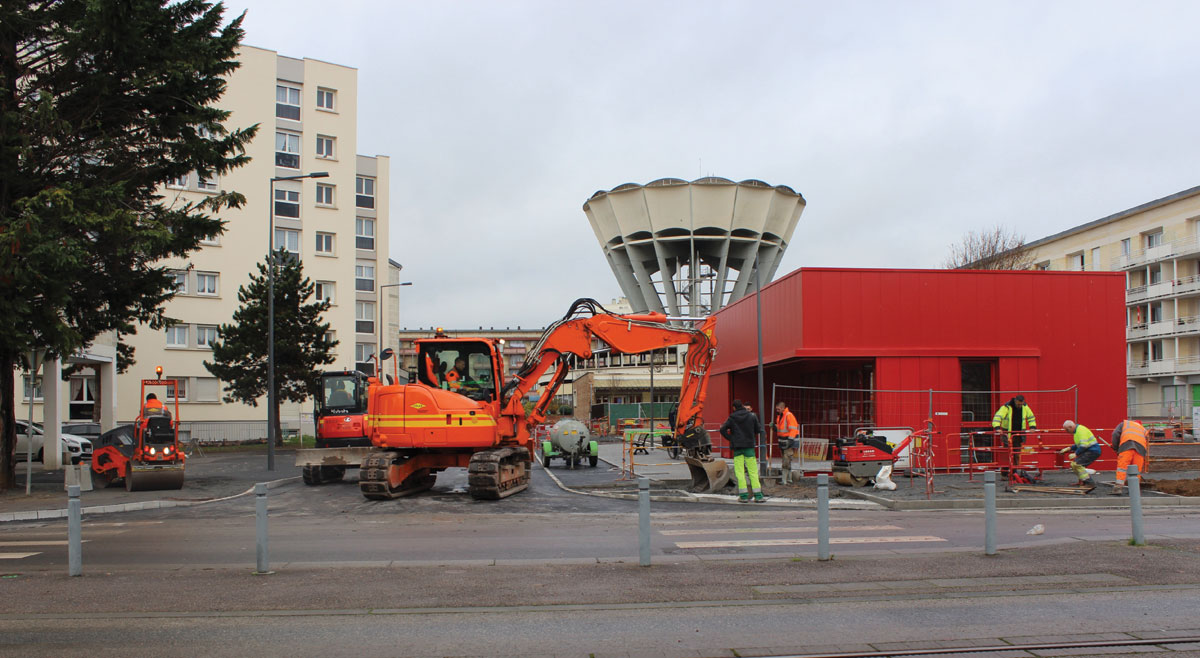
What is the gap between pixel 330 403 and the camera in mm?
24828

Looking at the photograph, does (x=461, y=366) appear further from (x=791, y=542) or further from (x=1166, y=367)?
(x=1166, y=367)

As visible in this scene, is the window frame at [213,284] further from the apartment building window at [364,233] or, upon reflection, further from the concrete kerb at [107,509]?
the concrete kerb at [107,509]

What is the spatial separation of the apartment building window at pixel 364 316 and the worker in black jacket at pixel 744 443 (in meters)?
44.3

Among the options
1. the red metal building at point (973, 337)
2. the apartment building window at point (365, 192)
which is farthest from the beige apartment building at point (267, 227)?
the red metal building at point (973, 337)

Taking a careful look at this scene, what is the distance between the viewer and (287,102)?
171ft

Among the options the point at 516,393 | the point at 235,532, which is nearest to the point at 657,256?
the point at 516,393

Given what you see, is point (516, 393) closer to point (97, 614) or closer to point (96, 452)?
point (96, 452)

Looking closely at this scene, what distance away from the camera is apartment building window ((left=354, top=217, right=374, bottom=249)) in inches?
2339

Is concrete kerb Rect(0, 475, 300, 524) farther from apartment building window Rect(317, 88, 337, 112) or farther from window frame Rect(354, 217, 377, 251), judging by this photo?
window frame Rect(354, 217, 377, 251)

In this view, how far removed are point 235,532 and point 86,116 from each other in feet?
34.5

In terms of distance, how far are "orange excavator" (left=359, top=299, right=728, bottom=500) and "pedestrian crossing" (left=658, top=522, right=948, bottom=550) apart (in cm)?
532

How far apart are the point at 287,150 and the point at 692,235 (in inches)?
933

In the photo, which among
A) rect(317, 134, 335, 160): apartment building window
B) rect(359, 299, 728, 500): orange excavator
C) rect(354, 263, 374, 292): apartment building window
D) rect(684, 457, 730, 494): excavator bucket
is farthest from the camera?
rect(354, 263, 374, 292): apartment building window

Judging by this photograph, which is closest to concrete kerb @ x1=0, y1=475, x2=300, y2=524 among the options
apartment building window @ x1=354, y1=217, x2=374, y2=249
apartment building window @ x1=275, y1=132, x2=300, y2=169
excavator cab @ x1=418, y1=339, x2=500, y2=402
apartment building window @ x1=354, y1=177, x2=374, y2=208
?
excavator cab @ x1=418, y1=339, x2=500, y2=402
